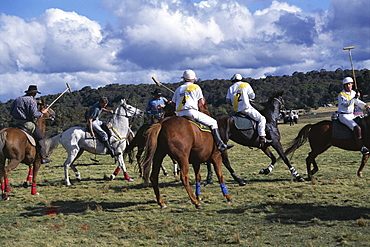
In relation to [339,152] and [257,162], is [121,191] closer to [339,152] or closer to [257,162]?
[257,162]

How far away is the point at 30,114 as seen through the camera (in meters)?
10.6

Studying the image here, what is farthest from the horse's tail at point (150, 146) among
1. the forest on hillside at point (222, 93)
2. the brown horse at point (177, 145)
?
the forest on hillside at point (222, 93)

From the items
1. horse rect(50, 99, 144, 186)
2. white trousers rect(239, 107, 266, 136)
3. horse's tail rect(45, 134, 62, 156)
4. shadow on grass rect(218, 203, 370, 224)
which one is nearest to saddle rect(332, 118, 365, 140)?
white trousers rect(239, 107, 266, 136)

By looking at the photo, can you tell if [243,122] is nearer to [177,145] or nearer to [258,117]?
[258,117]

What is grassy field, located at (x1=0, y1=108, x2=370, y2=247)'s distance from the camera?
6262 millimetres

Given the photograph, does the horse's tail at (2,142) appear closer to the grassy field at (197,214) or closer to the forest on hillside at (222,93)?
the grassy field at (197,214)

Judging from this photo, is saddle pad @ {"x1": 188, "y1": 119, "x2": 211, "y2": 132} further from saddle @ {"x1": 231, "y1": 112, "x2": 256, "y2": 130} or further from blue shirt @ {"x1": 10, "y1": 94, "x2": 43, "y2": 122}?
blue shirt @ {"x1": 10, "y1": 94, "x2": 43, "y2": 122}

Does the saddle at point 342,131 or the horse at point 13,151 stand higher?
the horse at point 13,151

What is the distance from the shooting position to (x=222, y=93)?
10194 cm

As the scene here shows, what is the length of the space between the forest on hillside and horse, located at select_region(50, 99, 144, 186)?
40.3 metres

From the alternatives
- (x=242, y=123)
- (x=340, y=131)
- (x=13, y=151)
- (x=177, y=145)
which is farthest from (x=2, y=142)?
(x=340, y=131)

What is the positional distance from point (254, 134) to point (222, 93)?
299ft

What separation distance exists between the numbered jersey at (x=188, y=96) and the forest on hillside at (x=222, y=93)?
44.8 m

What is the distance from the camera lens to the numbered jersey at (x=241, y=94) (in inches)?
420
